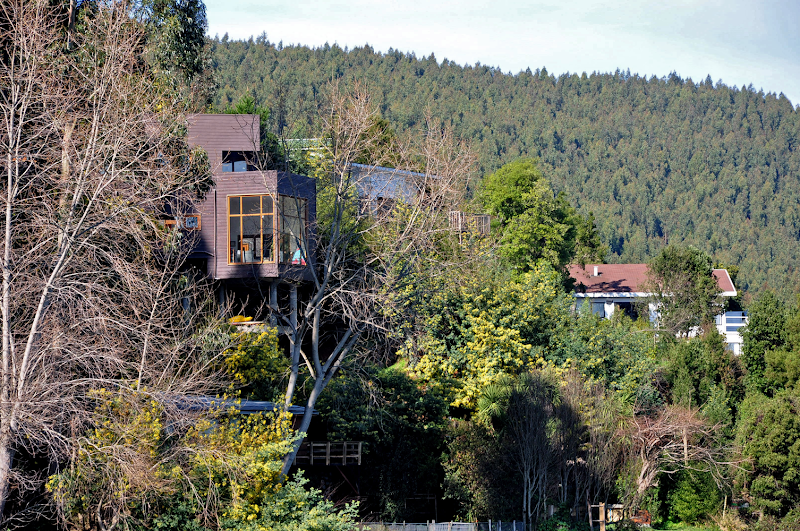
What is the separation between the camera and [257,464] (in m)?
17.7

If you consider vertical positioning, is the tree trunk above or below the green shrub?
above

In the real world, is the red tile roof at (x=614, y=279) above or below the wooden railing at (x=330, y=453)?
above

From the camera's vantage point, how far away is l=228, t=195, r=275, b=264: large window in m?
30.1

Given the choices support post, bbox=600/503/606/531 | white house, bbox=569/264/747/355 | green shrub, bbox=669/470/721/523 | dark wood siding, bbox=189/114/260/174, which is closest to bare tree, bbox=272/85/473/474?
support post, bbox=600/503/606/531

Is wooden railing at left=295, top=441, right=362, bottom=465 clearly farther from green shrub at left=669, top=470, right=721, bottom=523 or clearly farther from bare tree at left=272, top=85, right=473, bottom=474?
green shrub at left=669, top=470, right=721, bottom=523

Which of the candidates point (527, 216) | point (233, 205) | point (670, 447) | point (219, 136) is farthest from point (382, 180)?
point (527, 216)

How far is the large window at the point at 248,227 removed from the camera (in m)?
30.1

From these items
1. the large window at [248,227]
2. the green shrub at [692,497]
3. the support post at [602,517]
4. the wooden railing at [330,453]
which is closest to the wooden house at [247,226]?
the large window at [248,227]

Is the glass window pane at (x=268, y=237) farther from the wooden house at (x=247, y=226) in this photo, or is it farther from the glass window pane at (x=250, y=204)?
the glass window pane at (x=250, y=204)

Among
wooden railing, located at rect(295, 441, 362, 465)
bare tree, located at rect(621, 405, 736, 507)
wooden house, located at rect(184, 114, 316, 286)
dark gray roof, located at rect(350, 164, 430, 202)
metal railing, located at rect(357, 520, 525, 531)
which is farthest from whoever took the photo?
bare tree, located at rect(621, 405, 736, 507)

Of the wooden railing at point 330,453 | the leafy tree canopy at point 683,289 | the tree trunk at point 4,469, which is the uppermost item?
the leafy tree canopy at point 683,289

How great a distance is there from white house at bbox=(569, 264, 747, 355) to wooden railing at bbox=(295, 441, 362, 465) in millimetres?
44963

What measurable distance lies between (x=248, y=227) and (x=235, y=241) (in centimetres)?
65

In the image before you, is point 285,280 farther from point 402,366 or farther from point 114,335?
point 114,335
